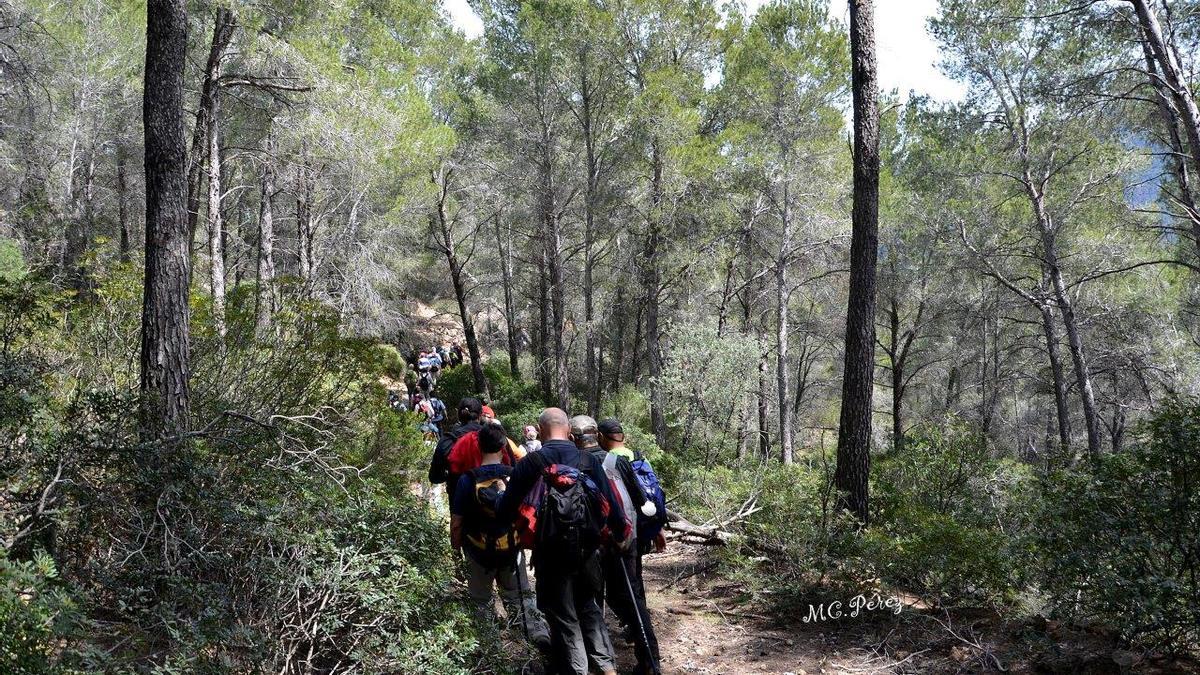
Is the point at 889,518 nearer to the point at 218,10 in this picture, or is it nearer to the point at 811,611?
the point at 811,611

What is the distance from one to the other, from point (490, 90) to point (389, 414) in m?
11.4

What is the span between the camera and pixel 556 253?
56.5 ft

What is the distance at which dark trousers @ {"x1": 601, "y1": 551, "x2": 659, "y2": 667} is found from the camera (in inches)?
172

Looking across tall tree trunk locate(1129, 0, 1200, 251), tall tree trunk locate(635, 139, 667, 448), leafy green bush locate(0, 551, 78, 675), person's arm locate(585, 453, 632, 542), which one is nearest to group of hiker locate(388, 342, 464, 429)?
tall tree trunk locate(635, 139, 667, 448)

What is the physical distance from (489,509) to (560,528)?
79cm

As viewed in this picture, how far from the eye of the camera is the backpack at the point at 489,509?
4.30 metres

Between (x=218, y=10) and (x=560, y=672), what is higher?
(x=218, y=10)

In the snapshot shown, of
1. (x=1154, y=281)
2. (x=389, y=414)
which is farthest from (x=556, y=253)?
(x=1154, y=281)

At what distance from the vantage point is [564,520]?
376cm

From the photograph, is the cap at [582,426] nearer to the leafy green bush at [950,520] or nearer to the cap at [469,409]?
the cap at [469,409]

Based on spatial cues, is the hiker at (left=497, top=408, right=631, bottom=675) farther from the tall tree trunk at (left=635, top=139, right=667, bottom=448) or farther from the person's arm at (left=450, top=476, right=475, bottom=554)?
the tall tree trunk at (left=635, top=139, right=667, bottom=448)

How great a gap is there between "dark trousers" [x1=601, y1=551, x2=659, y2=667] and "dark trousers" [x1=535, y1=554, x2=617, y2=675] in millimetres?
403

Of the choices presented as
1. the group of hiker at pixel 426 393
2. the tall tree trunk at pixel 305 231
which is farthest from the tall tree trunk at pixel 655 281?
the tall tree trunk at pixel 305 231

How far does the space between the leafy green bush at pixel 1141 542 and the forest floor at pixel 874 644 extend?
197 millimetres
